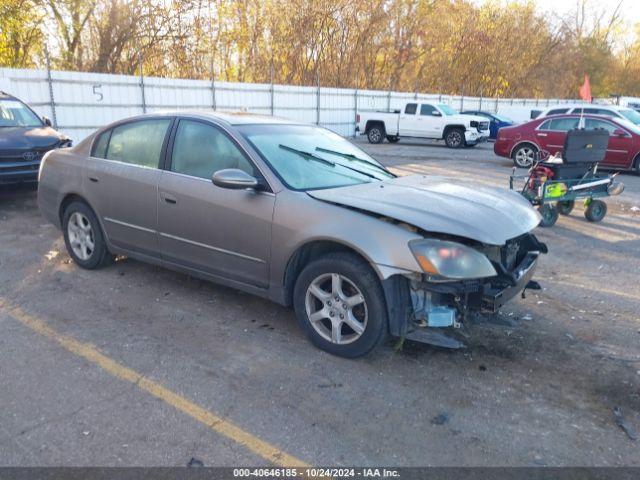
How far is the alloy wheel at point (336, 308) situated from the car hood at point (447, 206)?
558 mm

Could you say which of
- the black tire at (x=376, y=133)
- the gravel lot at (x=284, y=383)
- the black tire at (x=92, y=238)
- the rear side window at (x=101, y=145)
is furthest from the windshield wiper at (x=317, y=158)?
the black tire at (x=376, y=133)

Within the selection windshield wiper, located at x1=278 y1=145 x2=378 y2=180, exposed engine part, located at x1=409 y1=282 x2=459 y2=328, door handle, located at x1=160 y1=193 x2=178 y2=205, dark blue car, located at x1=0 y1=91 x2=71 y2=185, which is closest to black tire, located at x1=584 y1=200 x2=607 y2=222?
windshield wiper, located at x1=278 y1=145 x2=378 y2=180

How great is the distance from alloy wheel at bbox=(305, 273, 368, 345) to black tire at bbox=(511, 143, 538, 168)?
12270 mm

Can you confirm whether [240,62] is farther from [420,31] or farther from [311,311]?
[311,311]

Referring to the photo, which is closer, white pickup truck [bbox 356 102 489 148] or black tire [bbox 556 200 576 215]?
black tire [bbox 556 200 576 215]

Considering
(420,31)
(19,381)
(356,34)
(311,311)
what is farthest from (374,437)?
(420,31)

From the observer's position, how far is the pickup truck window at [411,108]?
22.1 metres

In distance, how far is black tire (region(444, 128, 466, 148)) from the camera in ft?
70.0

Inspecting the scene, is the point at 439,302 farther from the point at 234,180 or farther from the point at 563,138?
the point at 563,138

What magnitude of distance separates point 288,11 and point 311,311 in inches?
1054

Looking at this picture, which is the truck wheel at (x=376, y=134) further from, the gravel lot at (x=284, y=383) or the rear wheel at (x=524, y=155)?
the gravel lot at (x=284, y=383)

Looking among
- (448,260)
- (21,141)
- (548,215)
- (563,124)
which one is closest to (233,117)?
→ (448,260)

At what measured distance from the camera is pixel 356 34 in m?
30.7

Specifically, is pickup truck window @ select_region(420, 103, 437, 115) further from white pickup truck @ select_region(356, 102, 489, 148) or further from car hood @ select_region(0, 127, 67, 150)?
car hood @ select_region(0, 127, 67, 150)
